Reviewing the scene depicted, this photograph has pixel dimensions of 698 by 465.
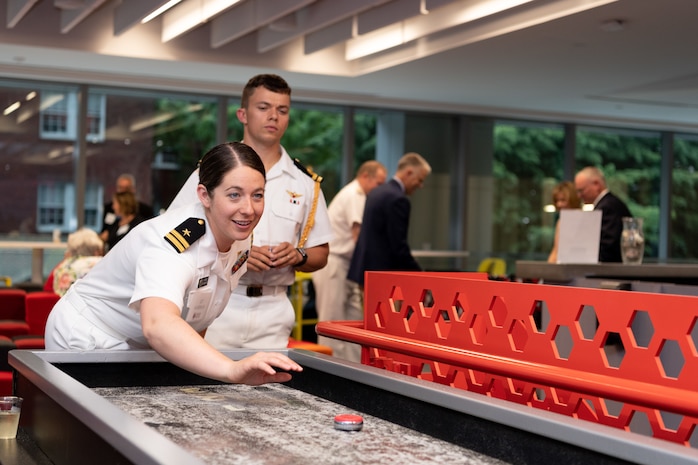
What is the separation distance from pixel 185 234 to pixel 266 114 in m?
1.06

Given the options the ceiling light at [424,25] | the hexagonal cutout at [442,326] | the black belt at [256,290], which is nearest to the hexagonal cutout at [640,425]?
the hexagonal cutout at [442,326]

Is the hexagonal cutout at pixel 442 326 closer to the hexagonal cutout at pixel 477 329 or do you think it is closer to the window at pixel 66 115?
the hexagonal cutout at pixel 477 329

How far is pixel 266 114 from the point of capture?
323cm

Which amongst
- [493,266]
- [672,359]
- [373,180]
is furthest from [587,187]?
[493,266]

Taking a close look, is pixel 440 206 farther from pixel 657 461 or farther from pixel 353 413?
pixel 657 461

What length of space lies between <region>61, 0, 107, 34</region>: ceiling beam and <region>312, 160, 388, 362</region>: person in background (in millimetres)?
2274

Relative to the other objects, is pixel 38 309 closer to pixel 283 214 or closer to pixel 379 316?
pixel 283 214

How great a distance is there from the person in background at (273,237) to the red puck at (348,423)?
112 centimetres

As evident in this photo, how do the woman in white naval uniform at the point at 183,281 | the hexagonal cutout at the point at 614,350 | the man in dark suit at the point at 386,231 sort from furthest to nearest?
the man in dark suit at the point at 386,231, the hexagonal cutout at the point at 614,350, the woman in white naval uniform at the point at 183,281

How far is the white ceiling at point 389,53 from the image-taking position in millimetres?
6996

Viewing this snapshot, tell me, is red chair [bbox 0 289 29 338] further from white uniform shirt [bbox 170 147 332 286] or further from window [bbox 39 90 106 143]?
window [bbox 39 90 106 143]

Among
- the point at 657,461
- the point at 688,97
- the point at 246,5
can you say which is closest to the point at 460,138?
the point at 688,97

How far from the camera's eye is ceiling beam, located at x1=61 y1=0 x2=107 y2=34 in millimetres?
6875

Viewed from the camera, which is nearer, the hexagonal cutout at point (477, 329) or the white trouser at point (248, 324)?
the hexagonal cutout at point (477, 329)
